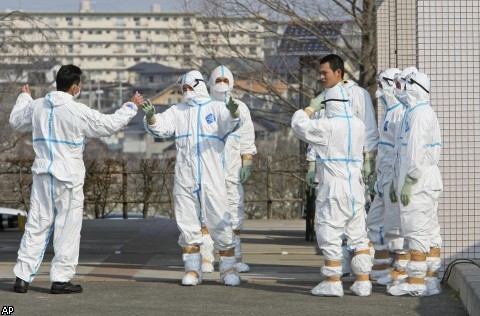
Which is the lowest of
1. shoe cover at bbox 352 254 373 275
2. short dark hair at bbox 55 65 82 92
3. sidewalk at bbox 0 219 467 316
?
sidewalk at bbox 0 219 467 316

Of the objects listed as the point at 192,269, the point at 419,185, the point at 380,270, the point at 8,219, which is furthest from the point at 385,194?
the point at 8,219

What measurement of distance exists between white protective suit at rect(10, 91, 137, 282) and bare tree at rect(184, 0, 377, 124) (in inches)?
292

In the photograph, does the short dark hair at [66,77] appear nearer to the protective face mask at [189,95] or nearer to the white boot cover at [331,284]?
the protective face mask at [189,95]

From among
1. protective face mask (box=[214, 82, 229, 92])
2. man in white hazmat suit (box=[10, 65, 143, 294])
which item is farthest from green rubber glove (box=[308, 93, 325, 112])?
protective face mask (box=[214, 82, 229, 92])

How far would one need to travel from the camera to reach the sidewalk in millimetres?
11219

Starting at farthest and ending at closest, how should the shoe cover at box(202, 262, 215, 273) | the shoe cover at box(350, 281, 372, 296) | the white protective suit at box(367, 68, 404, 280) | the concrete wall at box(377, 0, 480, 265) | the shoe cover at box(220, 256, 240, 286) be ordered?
the shoe cover at box(202, 262, 215, 273) < the concrete wall at box(377, 0, 480, 265) < the white protective suit at box(367, 68, 404, 280) < the shoe cover at box(220, 256, 240, 286) < the shoe cover at box(350, 281, 372, 296)

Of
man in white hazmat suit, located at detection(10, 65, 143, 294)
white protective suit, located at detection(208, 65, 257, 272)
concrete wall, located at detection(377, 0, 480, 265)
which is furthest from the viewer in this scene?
white protective suit, located at detection(208, 65, 257, 272)

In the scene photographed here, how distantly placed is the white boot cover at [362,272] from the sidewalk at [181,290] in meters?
0.09

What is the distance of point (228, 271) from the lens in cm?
1302

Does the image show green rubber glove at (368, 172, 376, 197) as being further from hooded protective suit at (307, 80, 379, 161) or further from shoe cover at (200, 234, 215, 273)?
shoe cover at (200, 234, 215, 273)

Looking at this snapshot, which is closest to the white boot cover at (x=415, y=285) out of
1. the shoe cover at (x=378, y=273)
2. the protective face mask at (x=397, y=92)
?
the shoe cover at (x=378, y=273)

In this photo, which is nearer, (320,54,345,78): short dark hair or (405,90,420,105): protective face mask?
(405,90,420,105): protective face mask

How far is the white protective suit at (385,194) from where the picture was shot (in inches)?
516

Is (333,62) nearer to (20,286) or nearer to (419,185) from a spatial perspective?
(419,185)
